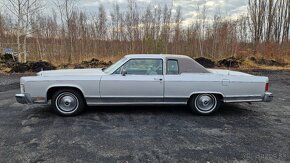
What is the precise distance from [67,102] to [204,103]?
3.22m

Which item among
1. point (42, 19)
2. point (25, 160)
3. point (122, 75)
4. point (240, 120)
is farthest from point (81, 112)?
point (42, 19)

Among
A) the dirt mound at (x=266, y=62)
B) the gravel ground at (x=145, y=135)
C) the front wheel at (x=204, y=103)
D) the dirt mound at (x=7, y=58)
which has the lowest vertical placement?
the gravel ground at (x=145, y=135)

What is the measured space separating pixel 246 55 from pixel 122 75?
43.5 ft

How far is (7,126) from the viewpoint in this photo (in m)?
4.49

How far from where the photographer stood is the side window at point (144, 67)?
17.1 ft

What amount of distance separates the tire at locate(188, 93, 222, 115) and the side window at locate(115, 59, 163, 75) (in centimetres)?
106

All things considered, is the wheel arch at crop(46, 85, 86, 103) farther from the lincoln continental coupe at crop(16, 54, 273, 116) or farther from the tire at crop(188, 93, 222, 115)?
the tire at crop(188, 93, 222, 115)

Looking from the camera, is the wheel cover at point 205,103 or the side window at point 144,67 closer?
the side window at point 144,67

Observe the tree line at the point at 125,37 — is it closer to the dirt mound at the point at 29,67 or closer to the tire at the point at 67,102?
the dirt mound at the point at 29,67

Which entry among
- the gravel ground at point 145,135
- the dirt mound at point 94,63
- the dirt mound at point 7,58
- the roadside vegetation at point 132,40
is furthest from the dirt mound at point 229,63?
the dirt mound at point 7,58

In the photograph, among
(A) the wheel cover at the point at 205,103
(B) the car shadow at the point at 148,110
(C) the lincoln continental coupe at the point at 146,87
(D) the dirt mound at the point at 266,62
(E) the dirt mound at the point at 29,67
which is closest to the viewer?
(C) the lincoln continental coupe at the point at 146,87

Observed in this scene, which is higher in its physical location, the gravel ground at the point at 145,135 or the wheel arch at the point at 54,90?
the wheel arch at the point at 54,90

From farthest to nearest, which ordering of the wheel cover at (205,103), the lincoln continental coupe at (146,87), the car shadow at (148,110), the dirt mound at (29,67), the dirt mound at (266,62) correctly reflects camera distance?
1. the dirt mound at (266,62)
2. the dirt mound at (29,67)
3. the car shadow at (148,110)
4. the wheel cover at (205,103)
5. the lincoln continental coupe at (146,87)

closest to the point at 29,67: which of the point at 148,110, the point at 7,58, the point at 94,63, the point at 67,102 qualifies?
the point at 7,58
